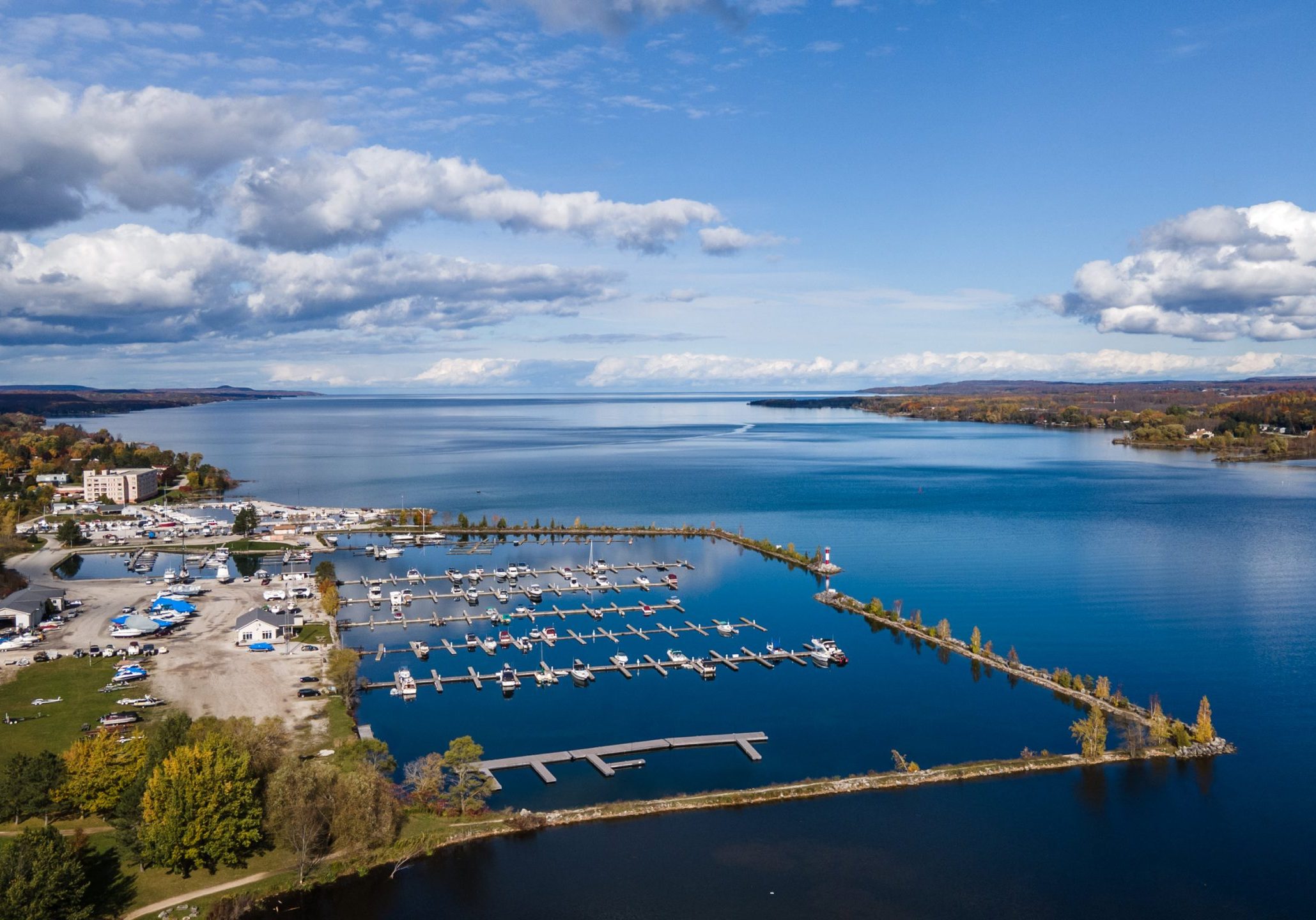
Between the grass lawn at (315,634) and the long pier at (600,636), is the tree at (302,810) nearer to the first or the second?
the long pier at (600,636)

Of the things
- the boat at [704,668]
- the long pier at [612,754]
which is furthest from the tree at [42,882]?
the boat at [704,668]

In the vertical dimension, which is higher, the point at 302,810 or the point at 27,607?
the point at 27,607

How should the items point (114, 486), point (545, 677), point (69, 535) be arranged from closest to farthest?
point (545, 677)
point (69, 535)
point (114, 486)

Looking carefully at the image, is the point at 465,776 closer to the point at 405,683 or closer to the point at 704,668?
the point at 405,683

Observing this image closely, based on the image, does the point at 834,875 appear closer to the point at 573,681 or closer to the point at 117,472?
the point at 573,681

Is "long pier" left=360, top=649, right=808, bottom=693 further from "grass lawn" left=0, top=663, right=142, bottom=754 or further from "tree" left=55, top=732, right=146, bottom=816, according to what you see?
"tree" left=55, top=732, right=146, bottom=816

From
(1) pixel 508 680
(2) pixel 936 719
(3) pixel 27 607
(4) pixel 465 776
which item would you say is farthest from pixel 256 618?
(2) pixel 936 719
